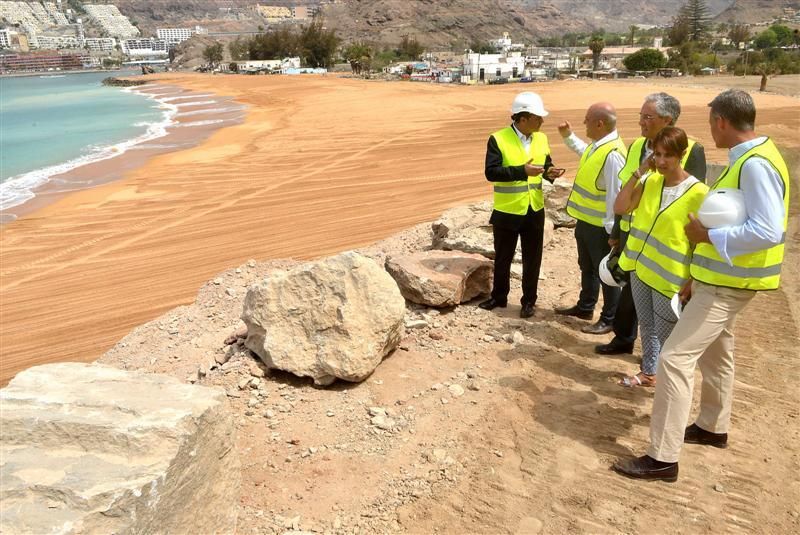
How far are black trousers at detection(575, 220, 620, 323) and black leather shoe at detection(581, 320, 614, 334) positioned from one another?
4 cm

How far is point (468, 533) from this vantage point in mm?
3004

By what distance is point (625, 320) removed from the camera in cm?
454

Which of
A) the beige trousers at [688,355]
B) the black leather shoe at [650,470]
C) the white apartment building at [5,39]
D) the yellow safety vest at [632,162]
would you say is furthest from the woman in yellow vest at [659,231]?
the white apartment building at [5,39]

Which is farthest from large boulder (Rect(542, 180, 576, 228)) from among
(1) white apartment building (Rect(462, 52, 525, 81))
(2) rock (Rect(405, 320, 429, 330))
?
(1) white apartment building (Rect(462, 52, 525, 81))

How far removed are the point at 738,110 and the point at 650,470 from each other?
6.29 ft

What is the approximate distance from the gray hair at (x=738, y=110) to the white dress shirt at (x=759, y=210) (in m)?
0.21

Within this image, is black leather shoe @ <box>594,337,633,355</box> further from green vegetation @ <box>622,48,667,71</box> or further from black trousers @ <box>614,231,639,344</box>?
green vegetation @ <box>622,48,667,71</box>

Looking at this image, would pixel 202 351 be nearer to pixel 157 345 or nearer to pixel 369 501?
pixel 157 345

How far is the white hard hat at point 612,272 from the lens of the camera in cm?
421

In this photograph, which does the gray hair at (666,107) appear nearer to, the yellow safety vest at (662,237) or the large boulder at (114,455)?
the yellow safety vest at (662,237)

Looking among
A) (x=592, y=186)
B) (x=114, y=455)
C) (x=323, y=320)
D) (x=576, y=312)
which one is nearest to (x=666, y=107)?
(x=592, y=186)

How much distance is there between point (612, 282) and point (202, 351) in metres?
3.26

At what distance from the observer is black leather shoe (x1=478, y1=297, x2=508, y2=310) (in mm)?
5344

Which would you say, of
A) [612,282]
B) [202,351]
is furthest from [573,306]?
[202,351]
